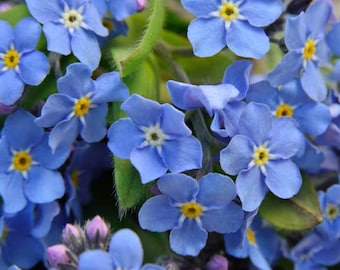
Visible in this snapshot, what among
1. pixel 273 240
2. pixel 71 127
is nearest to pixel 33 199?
pixel 71 127

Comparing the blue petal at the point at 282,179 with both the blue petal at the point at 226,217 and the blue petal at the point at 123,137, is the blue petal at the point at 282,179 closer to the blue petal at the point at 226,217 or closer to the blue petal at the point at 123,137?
the blue petal at the point at 226,217

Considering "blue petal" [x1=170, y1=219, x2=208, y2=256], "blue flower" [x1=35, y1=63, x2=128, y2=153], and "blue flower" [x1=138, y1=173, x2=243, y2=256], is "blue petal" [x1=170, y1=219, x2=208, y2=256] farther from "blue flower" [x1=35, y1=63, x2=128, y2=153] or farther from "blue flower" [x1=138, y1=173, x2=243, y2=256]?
"blue flower" [x1=35, y1=63, x2=128, y2=153]

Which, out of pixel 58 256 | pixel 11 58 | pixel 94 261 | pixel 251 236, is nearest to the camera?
pixel 94 261

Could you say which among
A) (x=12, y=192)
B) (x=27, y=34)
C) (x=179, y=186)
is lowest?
(x=12, y=192)

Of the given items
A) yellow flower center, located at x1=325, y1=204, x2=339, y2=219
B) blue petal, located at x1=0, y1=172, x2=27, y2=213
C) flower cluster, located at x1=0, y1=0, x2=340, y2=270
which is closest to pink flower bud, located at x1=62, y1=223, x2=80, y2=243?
flower cluster, located at x1=0, y1=0, x2=340, y2=270

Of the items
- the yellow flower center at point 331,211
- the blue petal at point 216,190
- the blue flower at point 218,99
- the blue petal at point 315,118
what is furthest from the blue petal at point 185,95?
the yellow flower center at point 331,211

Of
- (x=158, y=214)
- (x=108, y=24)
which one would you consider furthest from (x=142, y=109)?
(x=108, y=24)

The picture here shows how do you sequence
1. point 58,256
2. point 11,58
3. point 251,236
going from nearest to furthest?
point 58,256
point 11,58
point 251,236

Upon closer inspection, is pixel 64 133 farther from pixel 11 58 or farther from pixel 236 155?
pixel 236 155
